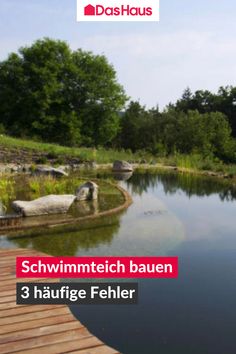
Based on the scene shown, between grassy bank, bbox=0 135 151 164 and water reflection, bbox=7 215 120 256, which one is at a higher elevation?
grassy bank, bbox=0 135 151 164

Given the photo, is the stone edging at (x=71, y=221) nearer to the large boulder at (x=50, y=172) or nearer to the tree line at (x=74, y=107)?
the large boulder at (x=50, y=172)

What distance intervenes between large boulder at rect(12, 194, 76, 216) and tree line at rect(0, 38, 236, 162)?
1800 cm

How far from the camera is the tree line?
2808cm

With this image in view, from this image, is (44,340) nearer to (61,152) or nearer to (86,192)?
(86,192)

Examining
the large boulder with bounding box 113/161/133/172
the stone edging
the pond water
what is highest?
the large boulder with bounding box 113/161/133/172

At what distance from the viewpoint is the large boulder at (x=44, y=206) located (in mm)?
9148

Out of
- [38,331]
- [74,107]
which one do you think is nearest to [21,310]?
[38,331]

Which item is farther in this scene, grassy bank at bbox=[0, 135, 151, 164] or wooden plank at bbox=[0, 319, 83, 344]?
grassy bank at bbox=[0, 135, 151, 164]

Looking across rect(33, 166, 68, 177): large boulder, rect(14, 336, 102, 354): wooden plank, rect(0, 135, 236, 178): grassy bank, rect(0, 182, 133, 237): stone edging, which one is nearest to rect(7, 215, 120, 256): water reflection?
rect(0, 182, 133, 237): stone edging

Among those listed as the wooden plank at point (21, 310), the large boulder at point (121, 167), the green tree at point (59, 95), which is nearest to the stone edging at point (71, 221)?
the wooden plank at point (21, 310)

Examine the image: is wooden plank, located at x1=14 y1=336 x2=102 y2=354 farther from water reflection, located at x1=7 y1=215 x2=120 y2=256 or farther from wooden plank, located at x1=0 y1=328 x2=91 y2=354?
water reflection, located at x1=7 y1=215 x2=120 y2=256

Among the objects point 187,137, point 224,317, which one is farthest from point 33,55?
point 224,317

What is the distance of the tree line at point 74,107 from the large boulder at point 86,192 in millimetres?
16265

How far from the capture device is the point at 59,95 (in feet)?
98.9
